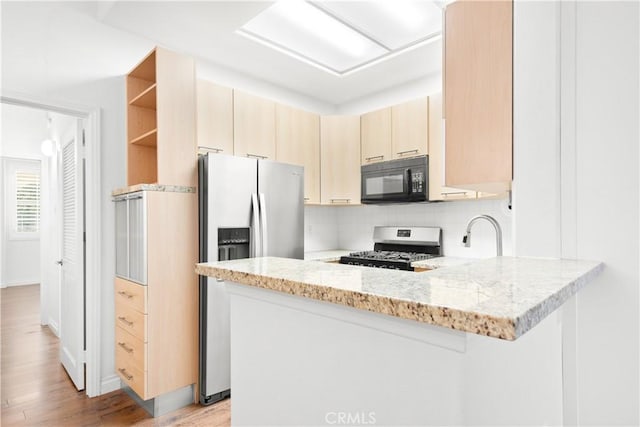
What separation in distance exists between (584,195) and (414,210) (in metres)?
2.48

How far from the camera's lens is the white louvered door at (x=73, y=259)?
250 centimetres

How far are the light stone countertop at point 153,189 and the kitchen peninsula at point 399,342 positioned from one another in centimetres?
142

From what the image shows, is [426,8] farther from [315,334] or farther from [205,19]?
[315,334]

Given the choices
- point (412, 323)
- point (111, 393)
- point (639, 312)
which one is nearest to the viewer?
point (412, 323)

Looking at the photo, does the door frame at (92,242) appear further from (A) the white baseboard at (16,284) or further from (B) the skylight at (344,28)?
(A) the white baseboard at (16,284)

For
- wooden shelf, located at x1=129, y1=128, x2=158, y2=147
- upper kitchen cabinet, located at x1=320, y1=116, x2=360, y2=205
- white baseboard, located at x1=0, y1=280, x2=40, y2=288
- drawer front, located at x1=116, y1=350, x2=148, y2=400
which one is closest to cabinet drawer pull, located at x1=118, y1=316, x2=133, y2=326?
drawer front, located at x1=116, y1=350, x2=148, y2=400

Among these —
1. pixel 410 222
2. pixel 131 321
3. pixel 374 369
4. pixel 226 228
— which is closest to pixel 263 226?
pixel 226 228

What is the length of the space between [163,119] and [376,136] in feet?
6.34

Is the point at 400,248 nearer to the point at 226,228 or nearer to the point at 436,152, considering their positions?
the point at 436,152

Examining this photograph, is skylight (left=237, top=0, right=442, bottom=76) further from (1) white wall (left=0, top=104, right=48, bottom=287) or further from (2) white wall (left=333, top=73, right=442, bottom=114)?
(1) white wall (left=0, top=104, right=48, bottom=287)

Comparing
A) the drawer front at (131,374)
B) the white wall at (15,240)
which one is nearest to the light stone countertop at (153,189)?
the drawer front at (131,374)

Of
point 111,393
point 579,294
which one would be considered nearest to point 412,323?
point 579,294

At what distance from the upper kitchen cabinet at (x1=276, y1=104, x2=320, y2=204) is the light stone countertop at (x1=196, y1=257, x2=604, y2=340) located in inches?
93.6

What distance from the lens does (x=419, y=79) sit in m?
3.43
